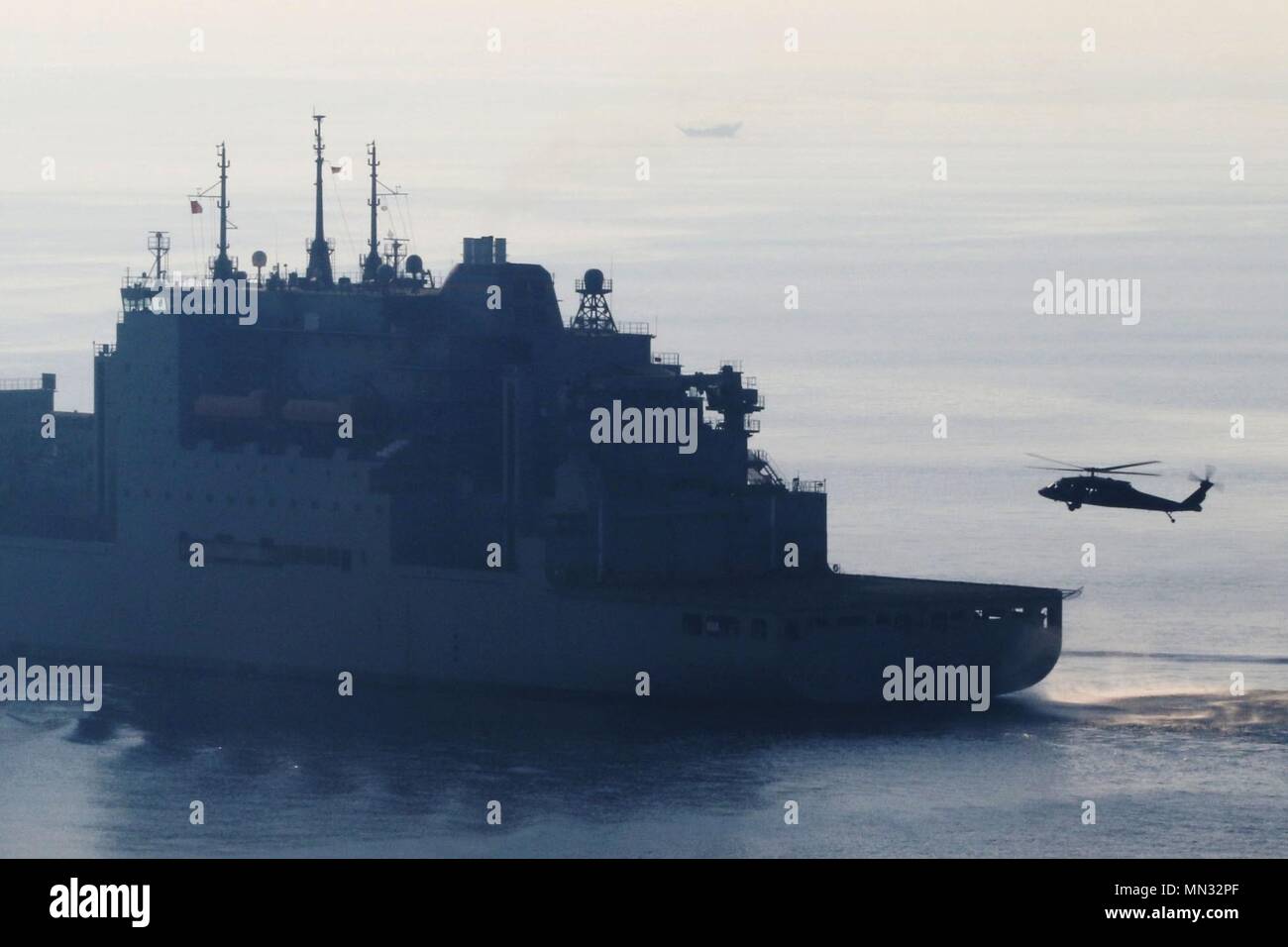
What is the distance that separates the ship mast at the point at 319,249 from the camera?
81188 millimetres

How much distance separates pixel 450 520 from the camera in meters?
75.1

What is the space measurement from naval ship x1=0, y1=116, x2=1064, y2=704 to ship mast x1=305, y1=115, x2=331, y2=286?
0.07 metres

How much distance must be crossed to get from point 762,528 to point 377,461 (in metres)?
8.45

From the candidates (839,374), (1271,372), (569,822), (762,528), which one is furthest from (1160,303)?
(569,822)

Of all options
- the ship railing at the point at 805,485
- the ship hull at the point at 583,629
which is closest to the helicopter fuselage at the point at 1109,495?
the ship hull at the point at 583,629

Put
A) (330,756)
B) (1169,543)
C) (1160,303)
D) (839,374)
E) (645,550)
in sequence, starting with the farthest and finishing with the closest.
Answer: (1160,303) < (839,374) < (1169,543) < (645,550) < (330,756)

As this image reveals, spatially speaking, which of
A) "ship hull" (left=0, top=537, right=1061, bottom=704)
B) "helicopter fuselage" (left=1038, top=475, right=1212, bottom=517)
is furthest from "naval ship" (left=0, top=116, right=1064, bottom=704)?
"helicopter fuselage" (left=1038, top=475, right=1212, bottom=517)

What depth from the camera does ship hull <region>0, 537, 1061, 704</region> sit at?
231 feet

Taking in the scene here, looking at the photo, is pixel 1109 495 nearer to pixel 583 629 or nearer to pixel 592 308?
pixel 583 629

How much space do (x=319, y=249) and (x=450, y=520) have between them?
31.0 feet

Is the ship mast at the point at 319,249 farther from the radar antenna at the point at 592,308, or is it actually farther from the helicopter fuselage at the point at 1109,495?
the helicopter fuselage at the point at 1109,495

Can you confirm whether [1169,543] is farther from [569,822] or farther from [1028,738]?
[569,822]

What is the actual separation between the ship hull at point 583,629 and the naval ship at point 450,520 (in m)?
0.06

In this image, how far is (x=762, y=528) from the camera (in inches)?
2980
